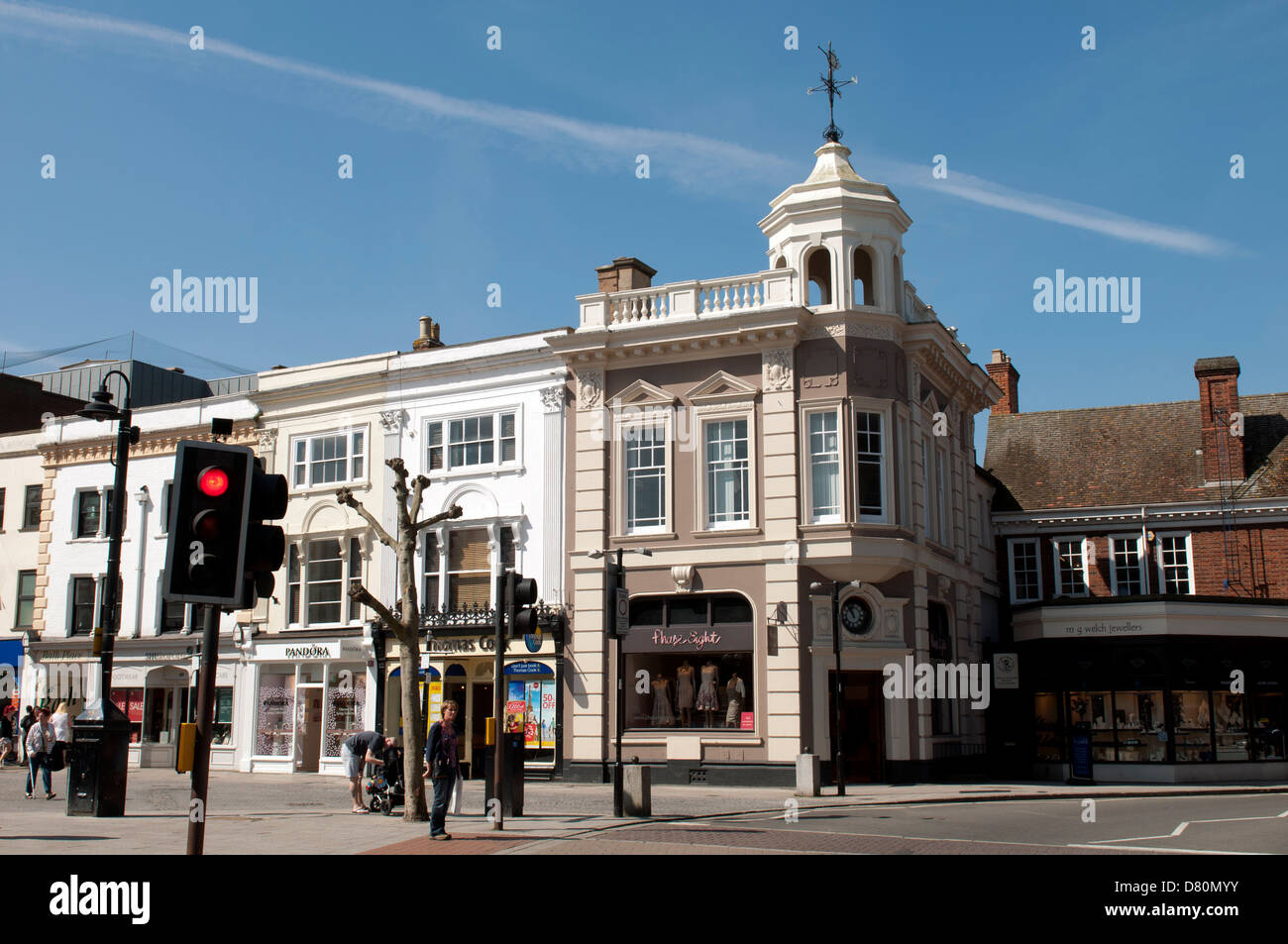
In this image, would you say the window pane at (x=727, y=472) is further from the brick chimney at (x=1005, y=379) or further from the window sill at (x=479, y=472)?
the brick chimney at (x=1005, y=379)

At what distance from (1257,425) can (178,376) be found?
39.9 meters

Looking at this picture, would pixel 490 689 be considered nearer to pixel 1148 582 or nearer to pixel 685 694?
pixel 685 694

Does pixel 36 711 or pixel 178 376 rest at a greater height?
pixel 178 376

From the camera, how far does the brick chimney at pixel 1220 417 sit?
113 feet

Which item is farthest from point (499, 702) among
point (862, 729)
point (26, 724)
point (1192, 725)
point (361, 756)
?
point (26, 724)

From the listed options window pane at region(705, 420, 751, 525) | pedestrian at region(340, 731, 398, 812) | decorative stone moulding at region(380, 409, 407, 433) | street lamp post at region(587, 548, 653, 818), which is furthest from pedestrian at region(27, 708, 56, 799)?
window pane at region(705, 420, 751, 525)

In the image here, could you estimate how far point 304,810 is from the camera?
2044 cm

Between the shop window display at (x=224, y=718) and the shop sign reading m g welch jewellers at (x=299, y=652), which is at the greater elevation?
the shop sign reading m g welch jewellers at (x=299, y=652)

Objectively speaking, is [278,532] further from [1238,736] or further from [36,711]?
[1238,736]

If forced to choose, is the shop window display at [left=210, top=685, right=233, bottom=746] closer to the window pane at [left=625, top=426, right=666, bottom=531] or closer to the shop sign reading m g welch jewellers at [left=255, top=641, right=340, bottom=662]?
the shop sign reading m g welch jewellers at [left=255, top=641, right=340, bottom=662]

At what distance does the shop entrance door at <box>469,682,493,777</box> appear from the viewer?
29.4 metres

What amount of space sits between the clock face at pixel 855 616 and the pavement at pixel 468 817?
345 centimetres

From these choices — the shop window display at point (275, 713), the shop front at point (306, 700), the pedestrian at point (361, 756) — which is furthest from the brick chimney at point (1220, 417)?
the shop window display at point (275, 713)
